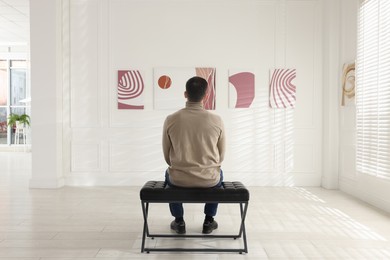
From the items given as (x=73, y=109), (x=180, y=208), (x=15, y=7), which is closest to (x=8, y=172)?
(x=73, y=109)

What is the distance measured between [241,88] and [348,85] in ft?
5.18

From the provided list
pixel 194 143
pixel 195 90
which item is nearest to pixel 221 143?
pixel 194 143

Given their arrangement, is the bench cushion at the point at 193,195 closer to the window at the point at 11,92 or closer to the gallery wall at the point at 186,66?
the gallery wall at the point at 186,66

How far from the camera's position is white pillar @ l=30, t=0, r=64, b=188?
6.37 meters

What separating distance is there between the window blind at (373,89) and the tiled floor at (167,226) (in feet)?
1.96

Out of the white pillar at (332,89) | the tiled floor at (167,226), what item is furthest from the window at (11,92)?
the white pillar at (332,89)

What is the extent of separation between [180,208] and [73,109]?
3.59 metres

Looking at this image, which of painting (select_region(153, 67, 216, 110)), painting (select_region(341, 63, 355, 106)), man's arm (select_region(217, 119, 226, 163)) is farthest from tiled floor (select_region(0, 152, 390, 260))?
painting (select_region(153, 67, 216, 110))

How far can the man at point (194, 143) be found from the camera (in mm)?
3236

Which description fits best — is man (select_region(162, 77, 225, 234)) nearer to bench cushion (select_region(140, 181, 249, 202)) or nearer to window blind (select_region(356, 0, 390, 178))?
bench cushion (select_region(140, 181, 249, 202))

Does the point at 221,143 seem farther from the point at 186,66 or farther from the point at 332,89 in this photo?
the point at 332,89

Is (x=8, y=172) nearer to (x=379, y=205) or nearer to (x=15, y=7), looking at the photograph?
(x=15, y=7)

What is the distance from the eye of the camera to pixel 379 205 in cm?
496

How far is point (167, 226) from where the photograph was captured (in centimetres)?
406
